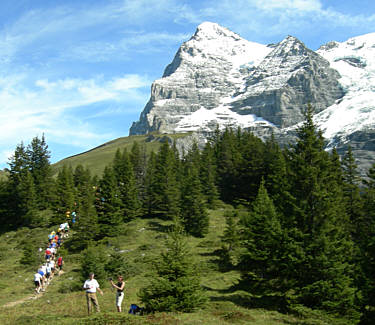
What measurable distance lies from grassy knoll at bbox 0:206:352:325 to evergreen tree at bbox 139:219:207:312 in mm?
689

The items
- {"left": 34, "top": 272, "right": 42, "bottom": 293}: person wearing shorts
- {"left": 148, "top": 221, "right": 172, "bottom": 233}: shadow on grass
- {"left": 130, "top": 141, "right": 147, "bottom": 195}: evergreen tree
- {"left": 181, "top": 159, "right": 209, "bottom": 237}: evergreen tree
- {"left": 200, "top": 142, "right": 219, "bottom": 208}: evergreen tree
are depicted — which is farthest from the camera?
{"left": 130, "top": 141, "right": 147, "bottom": 195}: evergreen tree

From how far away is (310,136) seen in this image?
2364 cm

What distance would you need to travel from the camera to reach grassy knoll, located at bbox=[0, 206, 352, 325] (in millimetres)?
16203

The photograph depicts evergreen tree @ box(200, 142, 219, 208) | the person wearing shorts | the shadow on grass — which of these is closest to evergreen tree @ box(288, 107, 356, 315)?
the person wearing shorts

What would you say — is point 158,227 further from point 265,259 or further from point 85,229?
point 265,259

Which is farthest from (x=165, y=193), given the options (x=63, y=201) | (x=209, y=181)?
(x=63, y=201)

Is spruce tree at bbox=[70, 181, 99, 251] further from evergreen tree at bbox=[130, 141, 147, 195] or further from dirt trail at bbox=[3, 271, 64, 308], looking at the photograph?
evergreen tree at bbox=[130, 141, 147, 195]

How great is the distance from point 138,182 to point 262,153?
90.4 ft

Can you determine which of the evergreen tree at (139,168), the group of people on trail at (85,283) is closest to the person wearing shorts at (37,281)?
the group of people on trail at (85,283)

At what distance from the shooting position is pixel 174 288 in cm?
1761

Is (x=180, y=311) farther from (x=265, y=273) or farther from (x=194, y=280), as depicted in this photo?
(x=265, y=273)

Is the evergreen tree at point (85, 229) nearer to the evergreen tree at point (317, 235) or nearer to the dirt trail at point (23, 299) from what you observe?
the dirt trail at point (23, 299)

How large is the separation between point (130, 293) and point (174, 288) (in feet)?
25.8

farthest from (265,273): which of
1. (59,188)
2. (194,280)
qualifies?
(59,188)
